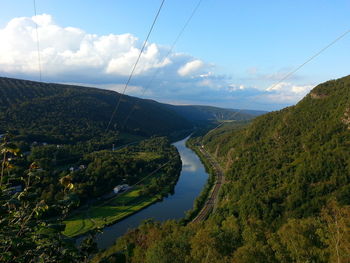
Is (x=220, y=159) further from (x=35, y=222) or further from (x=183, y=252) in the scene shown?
(x=35, y=222)

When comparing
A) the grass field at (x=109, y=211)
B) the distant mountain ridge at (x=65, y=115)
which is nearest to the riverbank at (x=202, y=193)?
the grass field at (x=109, y=211)

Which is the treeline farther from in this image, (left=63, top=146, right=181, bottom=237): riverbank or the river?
the river

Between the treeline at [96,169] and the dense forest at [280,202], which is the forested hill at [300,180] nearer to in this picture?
the dense forest at [280,202]

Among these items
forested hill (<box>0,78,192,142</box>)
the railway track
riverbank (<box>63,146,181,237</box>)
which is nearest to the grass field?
riverbank (<box>63,146,181,237</box>)

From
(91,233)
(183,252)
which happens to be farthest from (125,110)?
(91,233)

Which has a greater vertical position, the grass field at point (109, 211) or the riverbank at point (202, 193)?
the riverbank at point (202, 193)

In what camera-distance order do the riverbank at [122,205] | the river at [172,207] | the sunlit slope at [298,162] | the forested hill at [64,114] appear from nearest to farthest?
the river at [172,207], the riverbank at [122,205], the sunlit slope at [298,162], the forested hill at [64,114]

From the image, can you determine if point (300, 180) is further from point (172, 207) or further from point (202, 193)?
point (172, 207)
